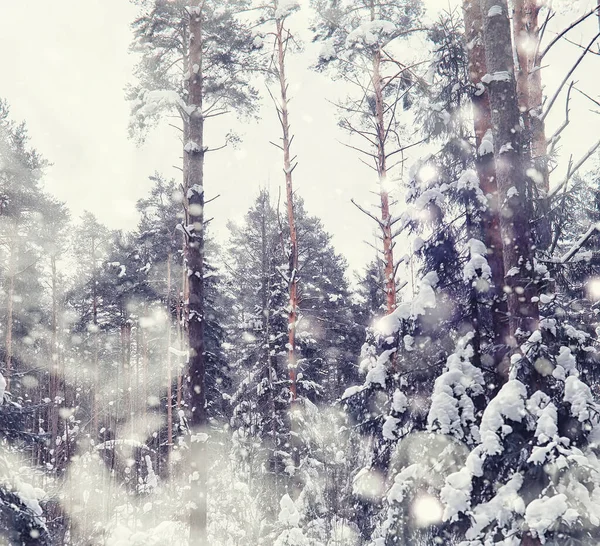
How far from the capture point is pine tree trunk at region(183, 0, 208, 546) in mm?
6957

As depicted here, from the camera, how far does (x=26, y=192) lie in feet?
61.2

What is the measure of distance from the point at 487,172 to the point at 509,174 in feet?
4.04

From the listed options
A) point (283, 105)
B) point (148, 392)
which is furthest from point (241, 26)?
point (148, 392)

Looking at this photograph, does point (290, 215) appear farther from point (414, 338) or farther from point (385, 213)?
point (414, 338)

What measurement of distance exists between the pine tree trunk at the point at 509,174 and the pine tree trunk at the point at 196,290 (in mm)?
4650

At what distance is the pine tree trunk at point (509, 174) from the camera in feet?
14.6

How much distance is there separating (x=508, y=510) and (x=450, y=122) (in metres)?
5.06

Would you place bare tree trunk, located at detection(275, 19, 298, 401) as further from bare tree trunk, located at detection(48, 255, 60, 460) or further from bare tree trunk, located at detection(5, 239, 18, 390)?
bare tree trunk, located at detection(5, 239, 18, 390)

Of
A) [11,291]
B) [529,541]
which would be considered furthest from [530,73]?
[11,291]

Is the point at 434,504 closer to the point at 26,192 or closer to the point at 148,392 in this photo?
the point at 26,192

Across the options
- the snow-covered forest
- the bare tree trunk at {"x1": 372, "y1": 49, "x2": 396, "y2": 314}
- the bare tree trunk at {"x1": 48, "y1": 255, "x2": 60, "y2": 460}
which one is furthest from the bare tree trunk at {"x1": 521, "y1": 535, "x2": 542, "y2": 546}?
the bare tree trunk at {"x1": 48, "y1": 255, "x2": 60, "y2": 460}

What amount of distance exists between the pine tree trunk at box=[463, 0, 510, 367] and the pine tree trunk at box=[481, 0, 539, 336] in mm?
830

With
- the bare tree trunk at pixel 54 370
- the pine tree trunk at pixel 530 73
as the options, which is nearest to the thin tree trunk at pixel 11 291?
the bare tree trunk at pixel 54 370

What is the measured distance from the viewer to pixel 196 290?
751 cm
